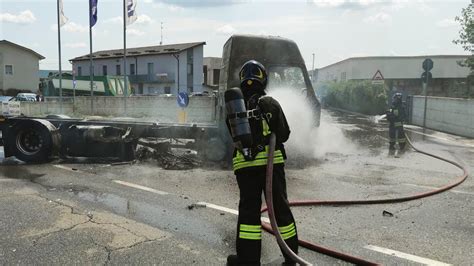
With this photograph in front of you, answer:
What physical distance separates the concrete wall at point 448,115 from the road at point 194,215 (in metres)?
7.82

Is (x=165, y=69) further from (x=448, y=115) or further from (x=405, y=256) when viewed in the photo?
(x=405, y=256)

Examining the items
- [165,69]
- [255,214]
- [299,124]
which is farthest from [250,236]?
[165,69]

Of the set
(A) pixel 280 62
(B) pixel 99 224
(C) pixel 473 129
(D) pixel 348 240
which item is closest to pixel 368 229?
(D) pixel 348 240

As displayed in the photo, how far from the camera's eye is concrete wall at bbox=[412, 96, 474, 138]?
50.7 ft

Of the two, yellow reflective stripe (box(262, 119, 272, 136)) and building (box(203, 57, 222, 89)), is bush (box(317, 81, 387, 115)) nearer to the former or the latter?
yellow reflective stripe (box(262, 119, 272, 136))

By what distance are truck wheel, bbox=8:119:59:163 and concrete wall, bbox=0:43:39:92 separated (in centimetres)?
4796

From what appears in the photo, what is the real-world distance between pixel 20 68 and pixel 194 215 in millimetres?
55443

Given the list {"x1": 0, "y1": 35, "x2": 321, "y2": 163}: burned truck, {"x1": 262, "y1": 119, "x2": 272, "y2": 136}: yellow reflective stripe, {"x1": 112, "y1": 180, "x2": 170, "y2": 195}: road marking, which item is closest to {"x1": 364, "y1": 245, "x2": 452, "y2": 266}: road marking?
{"x1": 262, "y1": 119, "x2": 272, "y2": 136}: yellow reflective stripe

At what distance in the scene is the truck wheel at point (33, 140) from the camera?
345 inches

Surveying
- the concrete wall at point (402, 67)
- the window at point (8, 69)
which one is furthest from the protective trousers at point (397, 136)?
the window at point (8, 69)

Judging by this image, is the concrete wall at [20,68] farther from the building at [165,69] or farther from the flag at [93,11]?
the flag at [93,11]

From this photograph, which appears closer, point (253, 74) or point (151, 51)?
point (253, 74)

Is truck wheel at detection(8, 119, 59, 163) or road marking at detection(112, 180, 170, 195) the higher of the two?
truck wheel at detection(8, 119, 59, 163)

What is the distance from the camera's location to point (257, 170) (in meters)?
3.63
